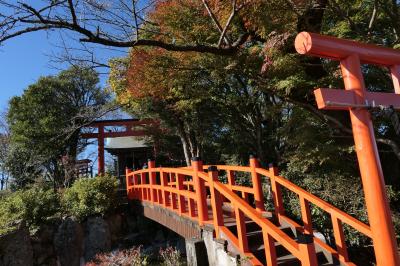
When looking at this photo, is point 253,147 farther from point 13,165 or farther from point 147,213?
point 13,165

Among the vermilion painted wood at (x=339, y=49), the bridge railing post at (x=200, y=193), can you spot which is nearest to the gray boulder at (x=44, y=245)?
the bridge railing post at (x=200, y=193)

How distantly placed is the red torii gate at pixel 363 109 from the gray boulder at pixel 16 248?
8912 mm

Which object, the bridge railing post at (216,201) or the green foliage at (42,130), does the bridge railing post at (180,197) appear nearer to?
the bridge railing post at (216,201)

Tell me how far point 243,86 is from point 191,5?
6.24 meters

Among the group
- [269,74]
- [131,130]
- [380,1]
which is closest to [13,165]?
[131,130]

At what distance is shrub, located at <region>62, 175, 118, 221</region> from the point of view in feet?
41.6

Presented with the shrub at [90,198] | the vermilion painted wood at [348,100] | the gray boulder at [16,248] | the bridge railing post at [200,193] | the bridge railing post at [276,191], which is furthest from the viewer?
the shrub at [90,198]

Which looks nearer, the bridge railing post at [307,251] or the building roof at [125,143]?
the bridge railing post at [307,251]

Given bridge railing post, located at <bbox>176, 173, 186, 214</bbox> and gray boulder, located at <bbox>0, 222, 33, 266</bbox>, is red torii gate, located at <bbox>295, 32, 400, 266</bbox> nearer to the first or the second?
bridge railing post, located at <bbox>176, 173, 186, 214</bbox>

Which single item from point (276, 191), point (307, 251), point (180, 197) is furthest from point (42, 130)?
point (307, 251)

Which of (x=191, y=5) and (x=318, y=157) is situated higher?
(x=191, y=5)

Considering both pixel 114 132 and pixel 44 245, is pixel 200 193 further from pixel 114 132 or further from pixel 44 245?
pixel 114 132

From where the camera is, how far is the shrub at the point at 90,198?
499 inches

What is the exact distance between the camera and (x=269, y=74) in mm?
7312
